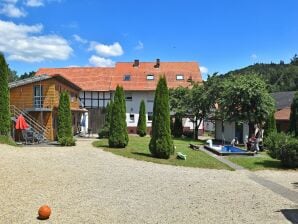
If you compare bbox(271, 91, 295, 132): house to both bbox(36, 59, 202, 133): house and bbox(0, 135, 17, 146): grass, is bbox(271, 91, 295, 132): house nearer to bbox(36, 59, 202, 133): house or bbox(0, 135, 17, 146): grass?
bbox(36, 59, 202, 133): house

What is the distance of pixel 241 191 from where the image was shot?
1322 centimetres

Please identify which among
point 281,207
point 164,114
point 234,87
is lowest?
point 281,207

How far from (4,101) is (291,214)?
71.1 feet

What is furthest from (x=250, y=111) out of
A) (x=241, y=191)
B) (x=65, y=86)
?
(x=241, y=191)

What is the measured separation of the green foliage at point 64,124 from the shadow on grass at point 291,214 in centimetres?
1818

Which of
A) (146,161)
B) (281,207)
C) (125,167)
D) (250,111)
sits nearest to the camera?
(281,207)

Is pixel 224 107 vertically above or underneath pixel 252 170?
above

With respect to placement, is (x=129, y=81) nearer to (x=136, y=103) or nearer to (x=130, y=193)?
(x=136, y=103)

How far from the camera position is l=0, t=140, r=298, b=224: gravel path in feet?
31.3

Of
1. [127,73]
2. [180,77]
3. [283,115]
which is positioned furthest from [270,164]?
[127,73]

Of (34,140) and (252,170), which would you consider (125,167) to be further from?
(34,140)

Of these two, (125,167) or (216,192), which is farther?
(125,167)

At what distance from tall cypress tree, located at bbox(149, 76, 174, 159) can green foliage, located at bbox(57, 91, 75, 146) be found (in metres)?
7.03

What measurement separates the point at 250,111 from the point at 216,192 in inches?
850
